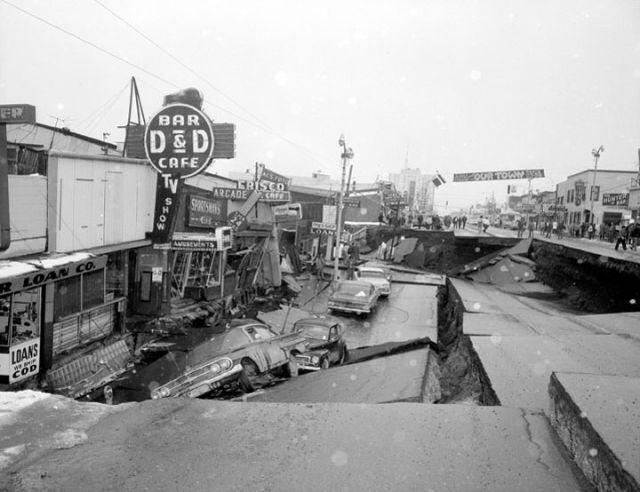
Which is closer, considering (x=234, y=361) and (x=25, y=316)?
(x=234, y=361)

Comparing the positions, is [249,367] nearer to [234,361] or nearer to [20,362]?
[234,361]

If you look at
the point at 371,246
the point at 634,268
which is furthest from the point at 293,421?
the point at 371,246

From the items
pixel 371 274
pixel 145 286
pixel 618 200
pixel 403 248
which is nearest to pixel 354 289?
pixel 371 274

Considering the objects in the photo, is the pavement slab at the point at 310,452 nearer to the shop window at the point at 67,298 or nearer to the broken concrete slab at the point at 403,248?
the shop window at the point at 67,298

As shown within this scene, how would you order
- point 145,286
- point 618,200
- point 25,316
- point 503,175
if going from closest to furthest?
point 25,316
point 145,286
point 503,175
point 618,200

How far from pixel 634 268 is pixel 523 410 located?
19.2 m

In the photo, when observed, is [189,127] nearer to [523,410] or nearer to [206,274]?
[206,274]

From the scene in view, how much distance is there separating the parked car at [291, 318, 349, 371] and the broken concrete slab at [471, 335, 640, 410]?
5.53 meters

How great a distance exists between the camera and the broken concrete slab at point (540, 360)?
5.00 meters

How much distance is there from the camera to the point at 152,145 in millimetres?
14719

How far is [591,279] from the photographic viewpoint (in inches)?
952

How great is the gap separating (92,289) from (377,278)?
16.1 m

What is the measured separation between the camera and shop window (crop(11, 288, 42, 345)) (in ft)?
34.2

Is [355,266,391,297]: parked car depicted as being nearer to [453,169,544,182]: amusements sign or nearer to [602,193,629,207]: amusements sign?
[453,169,544,182]: amusements sign
